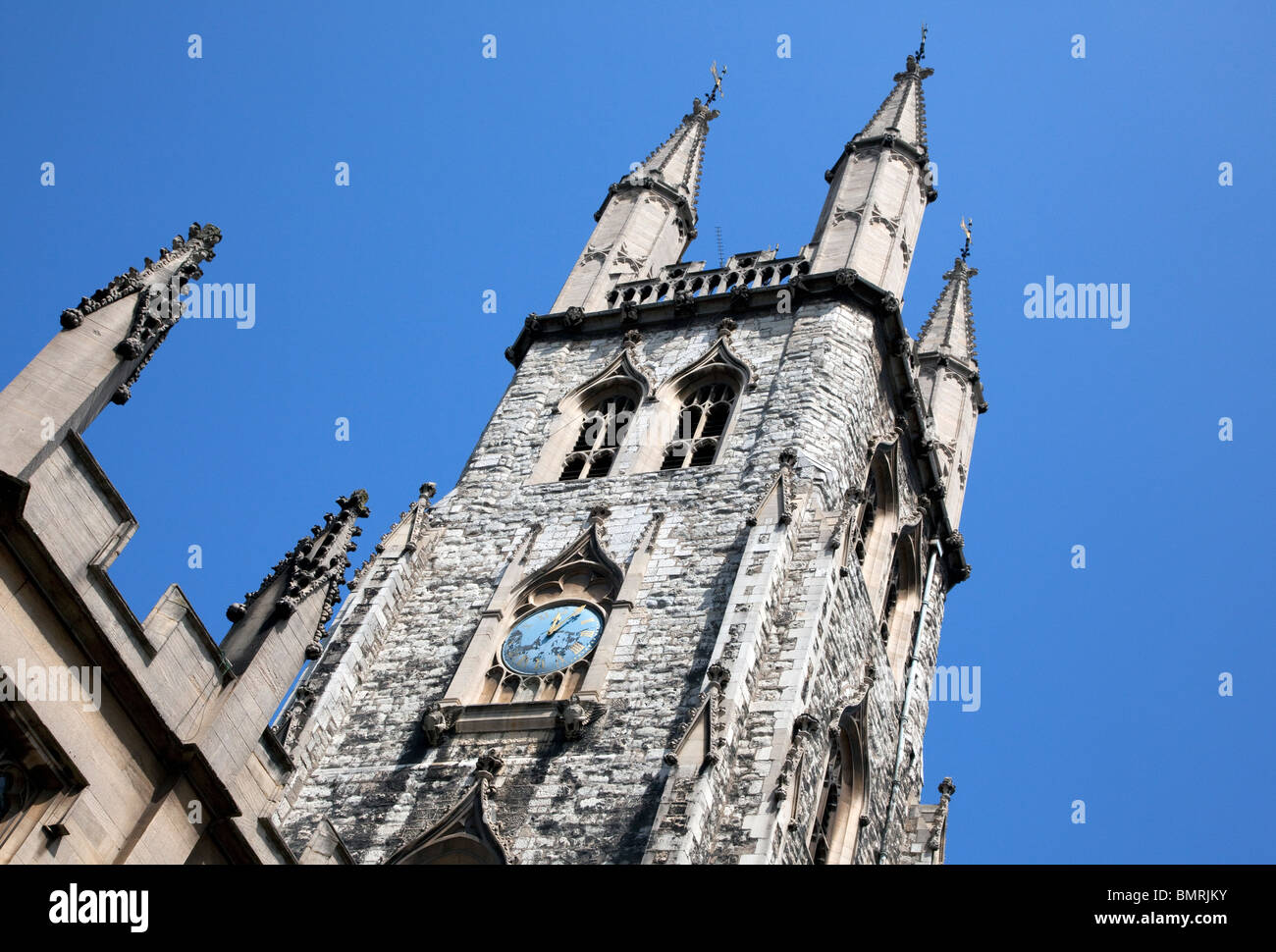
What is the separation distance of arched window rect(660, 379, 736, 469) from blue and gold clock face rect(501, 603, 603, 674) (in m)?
3.37

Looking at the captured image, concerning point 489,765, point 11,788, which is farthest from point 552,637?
point 11,788

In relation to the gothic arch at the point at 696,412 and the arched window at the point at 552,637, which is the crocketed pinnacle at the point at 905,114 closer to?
the gothic arch at the point at 696,412

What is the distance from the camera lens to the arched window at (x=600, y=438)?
2517 cm

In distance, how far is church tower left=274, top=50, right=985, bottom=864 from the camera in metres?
19.0

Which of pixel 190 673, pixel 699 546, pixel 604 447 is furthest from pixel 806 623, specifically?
pixel 190 673

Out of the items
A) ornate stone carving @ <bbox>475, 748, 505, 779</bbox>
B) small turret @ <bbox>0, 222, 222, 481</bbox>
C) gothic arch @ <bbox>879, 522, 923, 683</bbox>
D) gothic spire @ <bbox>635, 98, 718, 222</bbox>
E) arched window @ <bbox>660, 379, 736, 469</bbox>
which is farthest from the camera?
gothic spire @ <bbox>635, 98, 718, 222</bbox>

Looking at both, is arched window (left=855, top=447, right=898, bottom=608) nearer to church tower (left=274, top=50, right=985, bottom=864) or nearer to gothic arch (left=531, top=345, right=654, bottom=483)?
church tower (left=274, top=50, right=985, bottom=864)

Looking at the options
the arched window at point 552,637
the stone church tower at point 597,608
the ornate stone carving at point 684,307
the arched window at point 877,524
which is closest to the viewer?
the stone church tower at point 597,608

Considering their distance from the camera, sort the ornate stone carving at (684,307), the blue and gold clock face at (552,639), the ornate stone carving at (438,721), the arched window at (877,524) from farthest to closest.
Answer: the ornate stone carving at (684,307) → the arched window at (877,524) → the blue and gold clock face at (552,639) → the ornate stone carving at (438,721)

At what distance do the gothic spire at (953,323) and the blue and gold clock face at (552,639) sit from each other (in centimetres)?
1448

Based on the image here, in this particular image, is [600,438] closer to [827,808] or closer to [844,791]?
[844,791]

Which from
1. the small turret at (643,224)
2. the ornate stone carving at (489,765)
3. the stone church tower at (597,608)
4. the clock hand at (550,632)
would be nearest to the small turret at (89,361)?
the stone church tower at (597,608)

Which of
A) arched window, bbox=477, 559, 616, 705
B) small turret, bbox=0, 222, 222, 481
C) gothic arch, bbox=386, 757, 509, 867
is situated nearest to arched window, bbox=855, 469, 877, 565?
arched window, bbox=477, 559, 616, 705
